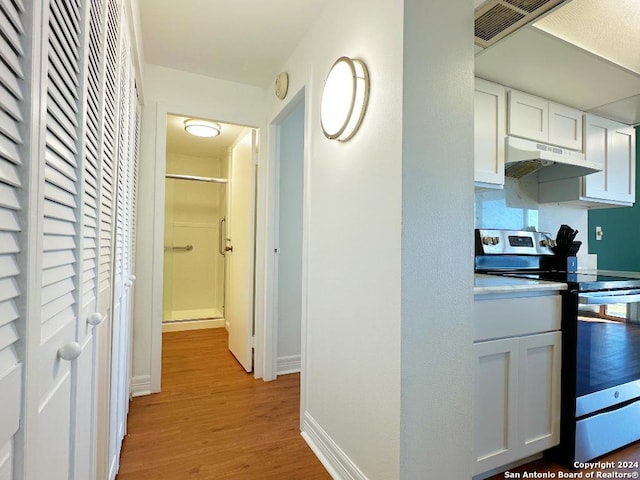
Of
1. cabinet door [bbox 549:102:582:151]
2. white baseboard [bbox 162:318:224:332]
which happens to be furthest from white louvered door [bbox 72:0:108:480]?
white baseboard [bbox 162:318:224:332]

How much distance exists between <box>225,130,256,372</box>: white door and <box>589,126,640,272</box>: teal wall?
3.11 metres

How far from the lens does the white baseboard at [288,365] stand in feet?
8.80

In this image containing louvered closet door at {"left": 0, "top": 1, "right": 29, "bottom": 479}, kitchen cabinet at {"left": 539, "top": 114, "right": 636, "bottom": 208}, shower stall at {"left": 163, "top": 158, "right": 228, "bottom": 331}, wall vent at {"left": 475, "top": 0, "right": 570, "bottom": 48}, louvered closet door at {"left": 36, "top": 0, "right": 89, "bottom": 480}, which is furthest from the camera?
shower stall at {"left": 163, "top": 158, "right": 228, "bottom": 331}

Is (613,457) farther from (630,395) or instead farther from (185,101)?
(185,101)

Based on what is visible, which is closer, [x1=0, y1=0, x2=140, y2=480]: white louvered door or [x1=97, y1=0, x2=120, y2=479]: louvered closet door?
[x1=0, y1=0, x2=140, y2=480]: white louvered door

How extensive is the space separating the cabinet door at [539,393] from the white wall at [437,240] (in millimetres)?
418

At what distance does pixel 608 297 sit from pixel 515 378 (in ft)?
2.23

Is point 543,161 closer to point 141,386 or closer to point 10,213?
point 10,213

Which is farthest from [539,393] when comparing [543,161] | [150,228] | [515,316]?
[150,228]

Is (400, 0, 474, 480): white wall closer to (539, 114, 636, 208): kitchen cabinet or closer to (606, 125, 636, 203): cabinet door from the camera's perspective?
(539, 114, 636, 208): kitchen cabinet

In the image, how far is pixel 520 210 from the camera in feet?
8.27

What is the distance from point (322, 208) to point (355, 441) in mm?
1071

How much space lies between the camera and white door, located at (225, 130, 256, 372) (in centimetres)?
269

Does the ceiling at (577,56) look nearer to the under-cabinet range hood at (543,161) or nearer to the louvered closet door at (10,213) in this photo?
the under-cabinet range hood at (543,161)
